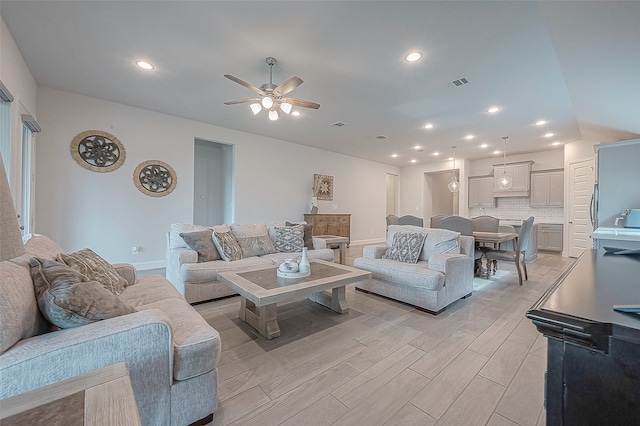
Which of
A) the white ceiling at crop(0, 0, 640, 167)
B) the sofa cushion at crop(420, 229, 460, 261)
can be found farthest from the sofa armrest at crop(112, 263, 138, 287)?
the sofa cushion at crop(420, 229, 460, 261)

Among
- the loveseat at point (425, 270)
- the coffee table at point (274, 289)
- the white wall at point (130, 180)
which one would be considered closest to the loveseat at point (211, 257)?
the coffee table at point (274, 289)

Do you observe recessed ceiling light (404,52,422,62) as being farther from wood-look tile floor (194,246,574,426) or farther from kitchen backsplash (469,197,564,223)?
kitchen backsplash (469,197,564,223)

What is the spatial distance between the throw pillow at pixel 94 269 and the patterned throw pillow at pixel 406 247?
2.84 metres

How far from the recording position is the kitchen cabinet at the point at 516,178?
279 inches

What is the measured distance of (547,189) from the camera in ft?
22.5

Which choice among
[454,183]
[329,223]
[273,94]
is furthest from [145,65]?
[454,183]

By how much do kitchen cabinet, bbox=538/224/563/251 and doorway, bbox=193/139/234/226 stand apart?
7.91 m

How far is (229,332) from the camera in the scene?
230 cm

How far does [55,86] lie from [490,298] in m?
6.65

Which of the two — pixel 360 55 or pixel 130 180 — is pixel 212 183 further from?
pixel 360 55

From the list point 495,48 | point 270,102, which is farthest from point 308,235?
point 495,48

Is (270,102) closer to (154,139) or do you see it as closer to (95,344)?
(95,344)

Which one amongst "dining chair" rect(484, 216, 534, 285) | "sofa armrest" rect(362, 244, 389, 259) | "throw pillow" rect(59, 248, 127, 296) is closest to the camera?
"throw pillow" rect(59, 248, 127, 296)

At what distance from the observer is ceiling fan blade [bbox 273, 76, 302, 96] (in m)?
2.71
